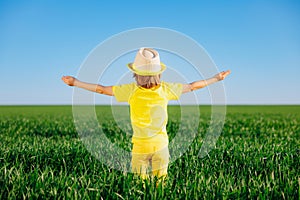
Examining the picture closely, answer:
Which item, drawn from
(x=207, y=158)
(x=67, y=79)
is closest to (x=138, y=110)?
(x=67, y=79)

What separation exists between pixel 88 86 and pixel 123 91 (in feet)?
1.53

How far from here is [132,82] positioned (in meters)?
4.70

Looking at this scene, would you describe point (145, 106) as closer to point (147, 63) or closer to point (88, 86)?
point (147, 63)

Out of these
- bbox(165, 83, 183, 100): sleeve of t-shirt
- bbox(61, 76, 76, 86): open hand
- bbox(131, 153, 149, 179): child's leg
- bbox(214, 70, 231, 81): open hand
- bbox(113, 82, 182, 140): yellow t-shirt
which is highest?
bbox(214, 70, 231, 81): open hand

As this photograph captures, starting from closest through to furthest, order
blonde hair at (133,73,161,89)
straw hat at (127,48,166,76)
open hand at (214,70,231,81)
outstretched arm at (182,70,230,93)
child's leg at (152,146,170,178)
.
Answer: straw hat at (127,48,166,76)
blonde hair at (133,73,161,89)
child's leg at (152,146,170,178)
outstretched arm at (182,70,230,93)
open hand at (214,70,231,81)

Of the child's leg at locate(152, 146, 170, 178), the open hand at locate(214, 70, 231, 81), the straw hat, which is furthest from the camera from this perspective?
the open hand at locate(214, 70, 231, 81)

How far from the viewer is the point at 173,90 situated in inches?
186

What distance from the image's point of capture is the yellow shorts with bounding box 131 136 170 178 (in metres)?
4.52

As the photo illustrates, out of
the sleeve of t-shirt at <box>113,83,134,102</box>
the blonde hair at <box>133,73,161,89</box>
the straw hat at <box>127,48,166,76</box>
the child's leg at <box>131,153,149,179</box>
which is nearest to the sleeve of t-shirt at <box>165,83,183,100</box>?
the blonde hair at <box>133,73,161,89</box>

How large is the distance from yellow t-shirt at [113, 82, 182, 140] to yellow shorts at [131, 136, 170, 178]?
78 millimetres

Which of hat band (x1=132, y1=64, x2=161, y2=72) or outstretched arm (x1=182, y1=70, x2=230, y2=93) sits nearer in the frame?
hat band (x1=132, y1=64, x2=161, y2=72)

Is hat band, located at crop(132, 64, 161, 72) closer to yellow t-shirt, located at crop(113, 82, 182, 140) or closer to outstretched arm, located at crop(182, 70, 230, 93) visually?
yellow t-shirt, located at crop(113, 82, 182, 140)

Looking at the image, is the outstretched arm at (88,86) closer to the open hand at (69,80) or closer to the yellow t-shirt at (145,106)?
the open hand at (69,80)

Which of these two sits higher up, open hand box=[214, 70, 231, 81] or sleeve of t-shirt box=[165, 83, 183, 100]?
open hand box=[214, 70, 231, 81]
